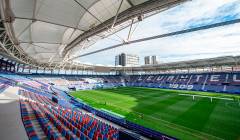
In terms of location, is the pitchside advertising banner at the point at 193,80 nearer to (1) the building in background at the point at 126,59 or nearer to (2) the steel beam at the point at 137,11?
(2) the steel beam at the point at 137,11

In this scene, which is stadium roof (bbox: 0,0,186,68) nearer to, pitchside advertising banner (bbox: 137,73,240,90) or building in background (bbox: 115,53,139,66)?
pitchside advertising banner (bbox: 137,73,240,90)

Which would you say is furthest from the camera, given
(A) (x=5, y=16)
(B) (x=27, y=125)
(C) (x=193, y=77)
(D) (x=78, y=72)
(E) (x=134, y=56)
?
(E) (x=134, y=56)

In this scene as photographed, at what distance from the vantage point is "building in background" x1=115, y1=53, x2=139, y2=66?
484 ft


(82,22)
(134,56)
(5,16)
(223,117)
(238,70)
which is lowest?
(223,117)

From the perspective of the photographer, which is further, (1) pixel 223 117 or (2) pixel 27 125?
(1) pixel 223 117

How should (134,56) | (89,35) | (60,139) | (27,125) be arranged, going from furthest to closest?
(134,56), (89,35), (27,125), (60,139)

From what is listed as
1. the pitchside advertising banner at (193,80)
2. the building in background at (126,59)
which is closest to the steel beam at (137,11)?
the pitchside advertising banner at (193,80)

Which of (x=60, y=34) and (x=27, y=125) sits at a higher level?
(x=60, y=34)

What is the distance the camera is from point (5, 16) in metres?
6.61

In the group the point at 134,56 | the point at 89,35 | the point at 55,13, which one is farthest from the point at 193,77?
the point at 134,56

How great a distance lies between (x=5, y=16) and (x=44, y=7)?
5.96 feet

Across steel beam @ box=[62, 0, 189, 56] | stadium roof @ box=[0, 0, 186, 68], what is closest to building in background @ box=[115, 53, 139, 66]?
stadium roof @ box=[0, 0, 186, 68]

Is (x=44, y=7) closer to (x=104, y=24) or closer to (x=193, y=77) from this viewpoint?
(x=104, y=24)

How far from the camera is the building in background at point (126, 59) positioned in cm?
14738
